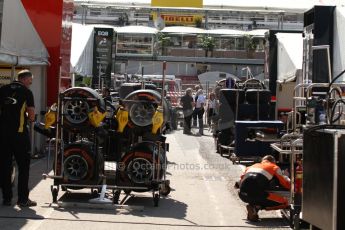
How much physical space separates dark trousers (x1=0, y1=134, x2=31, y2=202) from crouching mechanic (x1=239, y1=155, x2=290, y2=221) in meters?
2.90

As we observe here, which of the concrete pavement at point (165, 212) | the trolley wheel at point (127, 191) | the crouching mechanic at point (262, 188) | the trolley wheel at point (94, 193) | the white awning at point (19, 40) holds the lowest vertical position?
the concrete pavement at point (165, 212)

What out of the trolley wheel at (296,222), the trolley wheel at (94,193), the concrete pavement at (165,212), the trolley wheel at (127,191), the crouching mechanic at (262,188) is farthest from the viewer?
the trolley wheel at (94,193)

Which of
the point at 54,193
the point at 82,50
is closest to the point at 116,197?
the point at 54,193

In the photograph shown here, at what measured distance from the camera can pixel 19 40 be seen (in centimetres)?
1206

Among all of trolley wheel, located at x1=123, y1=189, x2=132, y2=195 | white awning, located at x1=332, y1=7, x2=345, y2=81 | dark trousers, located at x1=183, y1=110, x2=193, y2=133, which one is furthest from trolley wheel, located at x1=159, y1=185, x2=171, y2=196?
dark trousers, located at x1=183, y1=110, x2=193, y2=133

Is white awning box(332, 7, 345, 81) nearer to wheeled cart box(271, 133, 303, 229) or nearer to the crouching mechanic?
the crouching mechanic

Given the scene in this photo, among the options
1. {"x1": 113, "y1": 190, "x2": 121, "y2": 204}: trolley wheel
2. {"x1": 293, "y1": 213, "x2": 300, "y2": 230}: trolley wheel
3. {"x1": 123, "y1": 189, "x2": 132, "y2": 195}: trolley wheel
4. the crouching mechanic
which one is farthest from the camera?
{"x1": 123, "y1": 189, "x2": 132, "y2": 195}: trolley wheel

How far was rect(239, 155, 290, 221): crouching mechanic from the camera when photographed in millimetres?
8242

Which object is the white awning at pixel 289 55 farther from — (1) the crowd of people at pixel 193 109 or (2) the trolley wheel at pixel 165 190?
(2) the trolley wheel at pixel 165 190

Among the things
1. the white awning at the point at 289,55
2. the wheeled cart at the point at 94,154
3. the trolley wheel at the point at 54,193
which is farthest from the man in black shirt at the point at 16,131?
the white awning at the point at 289,55

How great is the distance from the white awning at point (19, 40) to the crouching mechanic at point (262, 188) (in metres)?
4.71

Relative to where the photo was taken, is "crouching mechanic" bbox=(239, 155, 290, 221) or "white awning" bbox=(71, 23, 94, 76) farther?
"white awning" bbox=(71, 23, 94, 76)

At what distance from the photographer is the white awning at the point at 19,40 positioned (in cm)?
1096

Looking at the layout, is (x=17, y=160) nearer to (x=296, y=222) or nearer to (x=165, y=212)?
(x=165, y=212)
